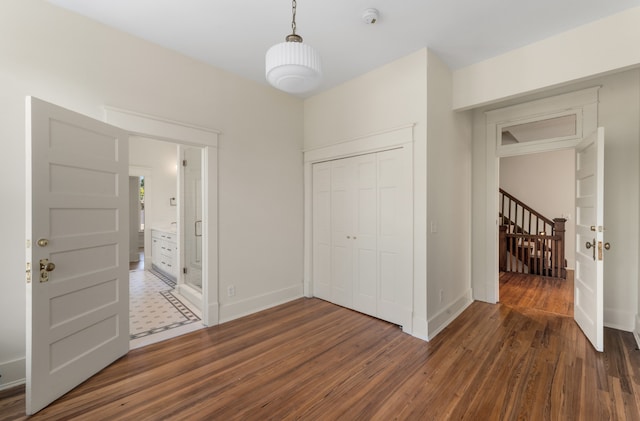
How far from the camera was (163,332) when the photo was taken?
2928 mm

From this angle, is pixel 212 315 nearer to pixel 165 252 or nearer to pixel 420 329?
pixel 420 329

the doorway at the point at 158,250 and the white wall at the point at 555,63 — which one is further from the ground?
the white wall at the point at 555,63

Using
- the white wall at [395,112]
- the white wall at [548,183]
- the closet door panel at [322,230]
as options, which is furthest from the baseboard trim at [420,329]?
the white wall at [548,183]

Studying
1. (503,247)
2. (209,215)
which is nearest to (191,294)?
(209,215)

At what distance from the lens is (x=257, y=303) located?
352 centimetres

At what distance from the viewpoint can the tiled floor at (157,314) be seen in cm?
288

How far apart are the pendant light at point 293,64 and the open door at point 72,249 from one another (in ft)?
5.28

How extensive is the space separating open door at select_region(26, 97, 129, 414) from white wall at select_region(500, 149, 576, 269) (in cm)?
745

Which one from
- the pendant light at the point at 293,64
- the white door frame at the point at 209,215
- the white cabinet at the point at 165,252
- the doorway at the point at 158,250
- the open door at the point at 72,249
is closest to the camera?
the pendant light at the point at 293,64

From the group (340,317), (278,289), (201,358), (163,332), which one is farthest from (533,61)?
(163,332)

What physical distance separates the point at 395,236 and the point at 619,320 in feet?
8.29

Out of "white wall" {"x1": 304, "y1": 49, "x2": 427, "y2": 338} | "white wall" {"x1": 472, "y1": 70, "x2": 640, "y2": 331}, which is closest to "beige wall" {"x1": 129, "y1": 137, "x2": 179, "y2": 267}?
"white wall" {"x1": 304, "y1": 49, "x2": 427, "y2": 338}

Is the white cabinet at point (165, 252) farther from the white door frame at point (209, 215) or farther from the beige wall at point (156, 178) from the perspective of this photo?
the white door frame at point (209, 215)

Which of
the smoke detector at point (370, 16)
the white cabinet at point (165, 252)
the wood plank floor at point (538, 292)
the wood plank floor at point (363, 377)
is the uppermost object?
the smoke detector at point (370, 16)
